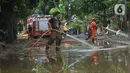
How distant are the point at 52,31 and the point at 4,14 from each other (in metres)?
8.69

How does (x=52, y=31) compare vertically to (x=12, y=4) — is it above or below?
below

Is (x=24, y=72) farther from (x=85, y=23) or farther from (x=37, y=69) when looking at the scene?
(x=85, y=23)

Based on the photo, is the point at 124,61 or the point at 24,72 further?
the point at 124,61

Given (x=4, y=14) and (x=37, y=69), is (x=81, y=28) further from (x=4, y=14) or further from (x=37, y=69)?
(x=37, y=69)

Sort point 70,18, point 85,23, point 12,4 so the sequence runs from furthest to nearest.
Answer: point 70,18 < point 85,23 < point 12,4

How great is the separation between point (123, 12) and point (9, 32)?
826 centimetres

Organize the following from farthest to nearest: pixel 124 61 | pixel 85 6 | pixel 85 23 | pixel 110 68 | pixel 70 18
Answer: pixel 70 18
pixel 85 23
pixel 85 6
pixel 124 61
pixel 110 68

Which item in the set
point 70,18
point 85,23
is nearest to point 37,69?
point 85,23

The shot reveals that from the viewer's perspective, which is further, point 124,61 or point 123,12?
point 123,12

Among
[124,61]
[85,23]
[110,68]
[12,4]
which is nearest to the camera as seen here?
[110,68]

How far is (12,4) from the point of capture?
22.8 m

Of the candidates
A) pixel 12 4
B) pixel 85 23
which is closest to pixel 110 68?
pixel 12 4

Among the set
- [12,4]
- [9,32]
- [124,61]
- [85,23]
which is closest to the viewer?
[124,61]

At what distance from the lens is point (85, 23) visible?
129ft
